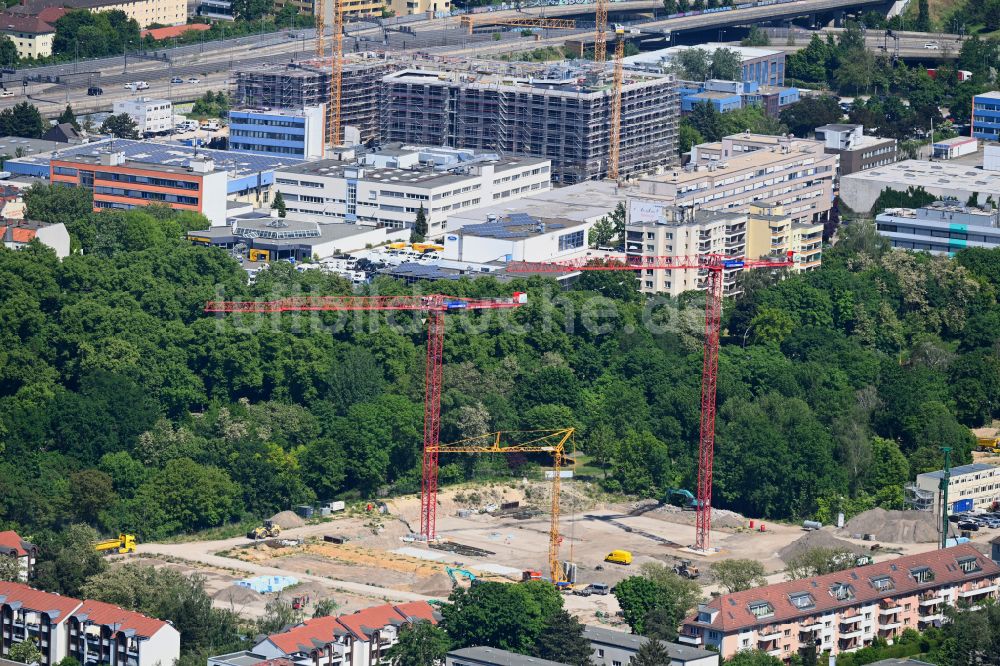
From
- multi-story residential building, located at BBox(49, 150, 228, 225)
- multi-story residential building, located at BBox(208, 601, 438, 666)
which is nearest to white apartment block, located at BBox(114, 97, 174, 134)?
multi-story residential building, located at BBox(49, 150, 228, 225)

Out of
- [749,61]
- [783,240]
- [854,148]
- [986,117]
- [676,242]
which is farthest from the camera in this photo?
[749,61]

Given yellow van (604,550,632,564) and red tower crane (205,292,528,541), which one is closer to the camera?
yellow van (604,550,632,564)

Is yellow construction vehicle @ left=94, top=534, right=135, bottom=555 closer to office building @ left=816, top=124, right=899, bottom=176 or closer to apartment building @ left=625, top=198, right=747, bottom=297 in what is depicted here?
apartment building @ left=625, top=198, right=747, bottom=297

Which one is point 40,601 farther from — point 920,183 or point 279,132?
point 920,183

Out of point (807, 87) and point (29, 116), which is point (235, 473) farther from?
point (807, 87)

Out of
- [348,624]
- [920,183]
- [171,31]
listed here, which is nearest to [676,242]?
[920,183]

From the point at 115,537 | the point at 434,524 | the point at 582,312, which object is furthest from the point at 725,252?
the point at 115,537

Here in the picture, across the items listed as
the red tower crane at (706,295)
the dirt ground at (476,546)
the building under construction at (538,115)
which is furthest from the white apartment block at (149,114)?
the dirt ground at (476,546)
